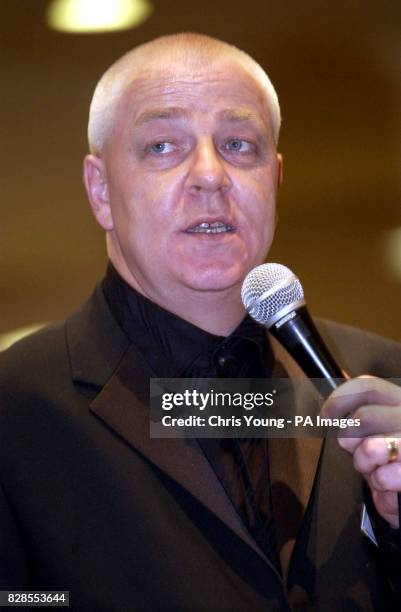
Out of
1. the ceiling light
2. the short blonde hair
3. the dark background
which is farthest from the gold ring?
the ceiling light

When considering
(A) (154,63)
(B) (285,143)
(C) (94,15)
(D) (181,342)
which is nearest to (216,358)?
(D) (181,342)

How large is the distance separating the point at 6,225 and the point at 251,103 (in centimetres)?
46

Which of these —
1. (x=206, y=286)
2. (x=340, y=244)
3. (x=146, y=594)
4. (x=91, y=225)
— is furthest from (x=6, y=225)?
(x=146, y=594)

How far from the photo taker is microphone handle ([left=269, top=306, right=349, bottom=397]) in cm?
79

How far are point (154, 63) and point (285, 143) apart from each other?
39cm

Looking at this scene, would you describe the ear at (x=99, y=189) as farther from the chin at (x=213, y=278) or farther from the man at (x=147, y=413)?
the chin at (x=213, y=278)

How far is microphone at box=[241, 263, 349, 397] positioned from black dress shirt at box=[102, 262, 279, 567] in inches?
7.3

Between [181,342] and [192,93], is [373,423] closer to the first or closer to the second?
[181,342]

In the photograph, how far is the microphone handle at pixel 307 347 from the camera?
31.1 inches

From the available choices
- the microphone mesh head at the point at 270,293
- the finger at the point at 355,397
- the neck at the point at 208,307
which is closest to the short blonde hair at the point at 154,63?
the neck at the point at 208,307

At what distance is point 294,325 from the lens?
0.80 metres

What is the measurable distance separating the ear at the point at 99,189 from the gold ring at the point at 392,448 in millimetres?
517

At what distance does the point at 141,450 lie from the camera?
943mm

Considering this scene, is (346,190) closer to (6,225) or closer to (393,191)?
(393,191)
